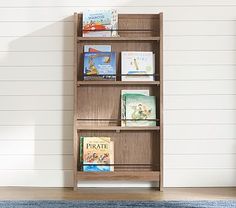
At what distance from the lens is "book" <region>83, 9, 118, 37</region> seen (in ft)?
9.89

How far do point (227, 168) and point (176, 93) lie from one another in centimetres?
64

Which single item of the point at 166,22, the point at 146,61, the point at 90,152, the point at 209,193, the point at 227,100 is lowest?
the point at 209,193

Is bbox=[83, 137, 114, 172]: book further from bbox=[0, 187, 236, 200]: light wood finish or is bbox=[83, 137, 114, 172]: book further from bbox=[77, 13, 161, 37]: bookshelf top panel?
bbox=[77, 13, 161, 37]: bookshelf top panel

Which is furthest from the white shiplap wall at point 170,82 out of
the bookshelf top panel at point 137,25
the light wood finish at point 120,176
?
the light wood finish at point 120,176

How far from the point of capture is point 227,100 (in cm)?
310

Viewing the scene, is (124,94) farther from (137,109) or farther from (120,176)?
(120,176)

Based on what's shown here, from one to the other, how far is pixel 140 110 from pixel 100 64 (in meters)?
0.42

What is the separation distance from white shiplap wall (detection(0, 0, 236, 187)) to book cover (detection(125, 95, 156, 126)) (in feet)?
0.42

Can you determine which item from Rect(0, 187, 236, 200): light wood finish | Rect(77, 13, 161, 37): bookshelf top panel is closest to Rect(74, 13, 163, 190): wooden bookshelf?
Rect(77, 13, 161, 37): bookshelf top panel

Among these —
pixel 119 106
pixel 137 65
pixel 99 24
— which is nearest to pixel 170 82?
pixel 137 65

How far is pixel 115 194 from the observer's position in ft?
9.34

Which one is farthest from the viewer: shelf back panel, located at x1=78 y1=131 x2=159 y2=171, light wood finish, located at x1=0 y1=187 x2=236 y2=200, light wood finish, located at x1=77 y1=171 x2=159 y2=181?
shelf back panel, located at x1=78 y1=131 x2=159 y2=171

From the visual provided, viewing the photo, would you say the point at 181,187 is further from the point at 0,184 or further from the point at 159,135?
the point at 0,184

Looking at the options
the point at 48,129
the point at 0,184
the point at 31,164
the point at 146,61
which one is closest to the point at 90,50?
the point at 146,61
